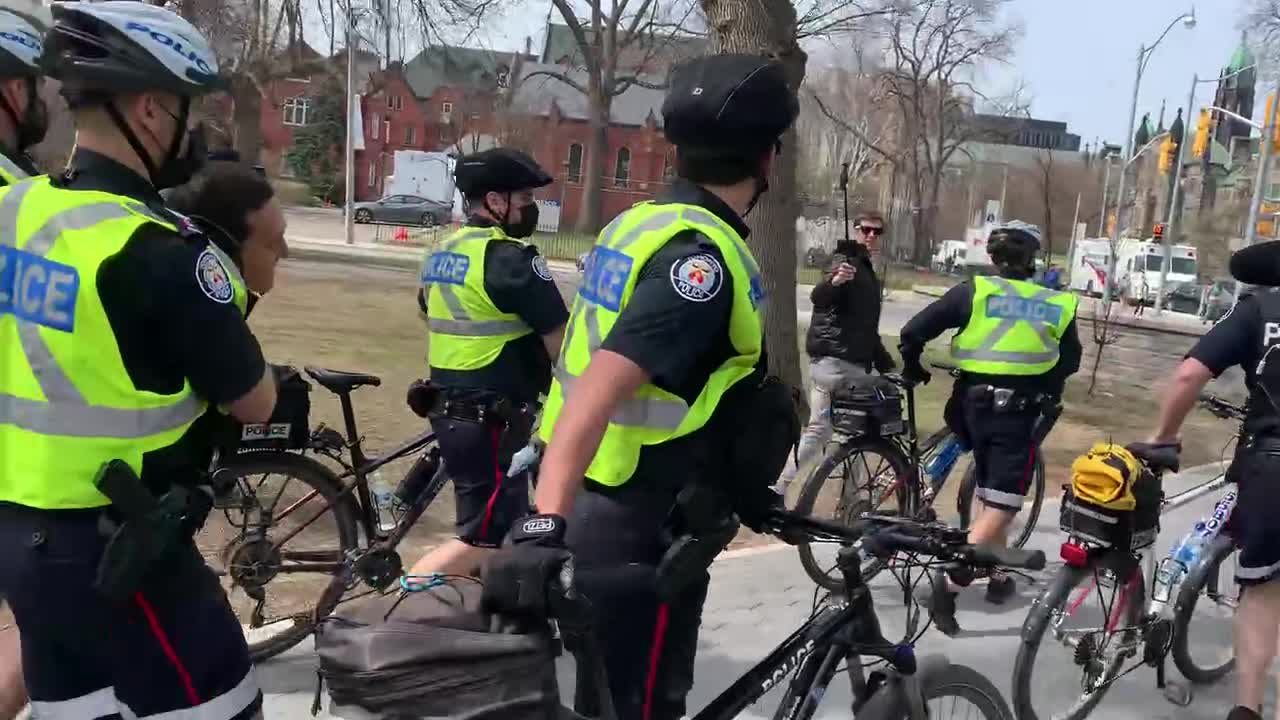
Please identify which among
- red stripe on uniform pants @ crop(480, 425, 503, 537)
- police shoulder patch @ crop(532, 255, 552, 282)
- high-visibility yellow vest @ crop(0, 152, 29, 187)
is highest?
high-visibility yellow vest @ crop(0, 152, 29, 187)

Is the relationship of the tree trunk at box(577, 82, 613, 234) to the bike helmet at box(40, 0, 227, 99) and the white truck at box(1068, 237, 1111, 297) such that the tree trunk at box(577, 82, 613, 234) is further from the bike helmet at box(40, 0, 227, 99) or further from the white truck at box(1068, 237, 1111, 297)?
the bike helmet at box(40, 0, 227, 99)

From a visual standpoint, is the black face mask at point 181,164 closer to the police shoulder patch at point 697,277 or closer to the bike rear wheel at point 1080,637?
the police shoulder patch at point 697,277

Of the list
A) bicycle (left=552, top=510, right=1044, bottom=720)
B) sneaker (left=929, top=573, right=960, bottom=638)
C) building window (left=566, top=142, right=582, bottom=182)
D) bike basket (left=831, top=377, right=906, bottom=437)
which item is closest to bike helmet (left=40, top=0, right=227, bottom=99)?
bicycle (left=552, top=510, right=1044, bottom=720)

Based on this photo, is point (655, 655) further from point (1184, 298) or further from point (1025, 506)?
point (1184, 298)

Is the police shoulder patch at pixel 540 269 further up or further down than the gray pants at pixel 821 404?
further up

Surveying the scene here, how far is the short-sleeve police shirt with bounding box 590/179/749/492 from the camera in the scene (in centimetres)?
216

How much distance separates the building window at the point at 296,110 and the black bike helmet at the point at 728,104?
62.4 metres

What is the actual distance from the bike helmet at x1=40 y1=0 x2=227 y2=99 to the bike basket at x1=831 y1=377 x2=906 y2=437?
4041mm

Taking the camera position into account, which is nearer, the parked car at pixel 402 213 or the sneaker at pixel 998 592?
the sneaker at pixel 998 592

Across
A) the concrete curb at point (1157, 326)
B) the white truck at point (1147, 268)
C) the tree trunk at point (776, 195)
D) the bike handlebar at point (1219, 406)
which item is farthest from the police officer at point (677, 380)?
the white truck at point (1147, 268)

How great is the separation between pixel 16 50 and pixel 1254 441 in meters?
4.41

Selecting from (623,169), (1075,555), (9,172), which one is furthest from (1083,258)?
(9,172)

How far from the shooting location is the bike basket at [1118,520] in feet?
13.1

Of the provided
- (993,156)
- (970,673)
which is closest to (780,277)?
(970,673)
